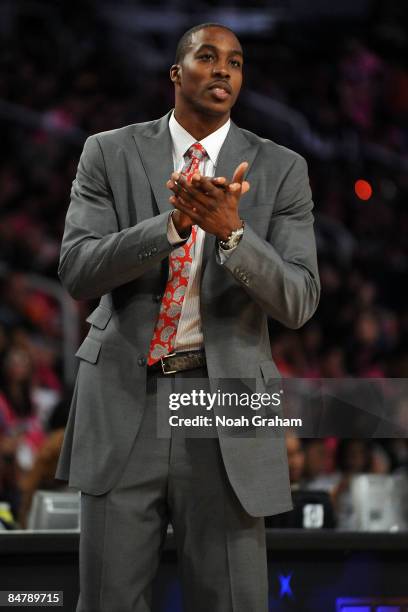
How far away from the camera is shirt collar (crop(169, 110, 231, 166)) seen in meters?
2.06

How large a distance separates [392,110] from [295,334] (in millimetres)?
2575

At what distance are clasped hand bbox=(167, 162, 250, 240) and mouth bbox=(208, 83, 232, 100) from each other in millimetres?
231

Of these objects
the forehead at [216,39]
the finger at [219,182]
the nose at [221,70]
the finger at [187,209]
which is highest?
the forehead at [216,39]

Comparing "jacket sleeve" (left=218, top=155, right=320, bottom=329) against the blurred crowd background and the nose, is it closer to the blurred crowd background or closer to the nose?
the nose

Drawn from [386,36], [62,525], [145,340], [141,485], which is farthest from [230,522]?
[386,36]

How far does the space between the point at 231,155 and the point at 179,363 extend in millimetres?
410

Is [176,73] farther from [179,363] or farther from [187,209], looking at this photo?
[179,363]

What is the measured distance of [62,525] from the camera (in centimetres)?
298

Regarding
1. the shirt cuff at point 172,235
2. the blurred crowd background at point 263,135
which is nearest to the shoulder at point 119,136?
the shirt cuff at point 172,235

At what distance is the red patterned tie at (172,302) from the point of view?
1.97 meters

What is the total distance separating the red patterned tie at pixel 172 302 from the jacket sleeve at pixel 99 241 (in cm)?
11

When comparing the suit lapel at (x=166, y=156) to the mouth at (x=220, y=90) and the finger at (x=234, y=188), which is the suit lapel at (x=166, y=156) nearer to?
the mouth at (x=220, y=90)

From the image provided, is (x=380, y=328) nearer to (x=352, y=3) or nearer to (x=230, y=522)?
(x=352, y=3)

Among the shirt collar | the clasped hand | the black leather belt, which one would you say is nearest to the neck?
the shirt collar
